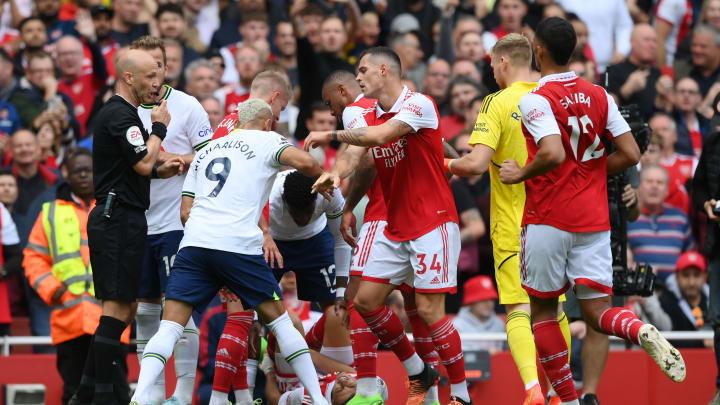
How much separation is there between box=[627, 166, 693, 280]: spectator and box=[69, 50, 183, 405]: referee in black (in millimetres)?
6328

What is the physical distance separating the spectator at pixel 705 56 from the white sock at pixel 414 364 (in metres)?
7.94

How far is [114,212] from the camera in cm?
955

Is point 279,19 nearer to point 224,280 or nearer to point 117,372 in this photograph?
point 117,372

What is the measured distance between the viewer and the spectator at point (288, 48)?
15930 millimetres

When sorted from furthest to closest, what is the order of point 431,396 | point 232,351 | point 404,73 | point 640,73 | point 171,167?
point 640,73, point 404,73, point 431,396, point 171,167, point 232,351

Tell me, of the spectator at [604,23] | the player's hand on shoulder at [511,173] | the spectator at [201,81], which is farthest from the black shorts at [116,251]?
the spectator at [604,23]

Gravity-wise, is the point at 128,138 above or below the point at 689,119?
above

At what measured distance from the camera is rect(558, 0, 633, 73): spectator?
16641mm

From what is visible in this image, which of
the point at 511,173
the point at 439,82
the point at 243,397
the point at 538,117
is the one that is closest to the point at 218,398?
the point at 243,397

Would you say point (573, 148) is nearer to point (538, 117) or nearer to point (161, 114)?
point (538, 117)

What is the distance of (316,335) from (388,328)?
1482 millimetres

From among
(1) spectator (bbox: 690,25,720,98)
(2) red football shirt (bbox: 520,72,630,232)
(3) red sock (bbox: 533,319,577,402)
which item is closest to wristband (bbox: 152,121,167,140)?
(2) red football shirt (bbox: 520,72,630,232)

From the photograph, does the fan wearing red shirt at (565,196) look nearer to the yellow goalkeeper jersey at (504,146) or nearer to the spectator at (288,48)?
the yellow goalkeeper jersey at (504,146)

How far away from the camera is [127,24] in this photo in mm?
16031
